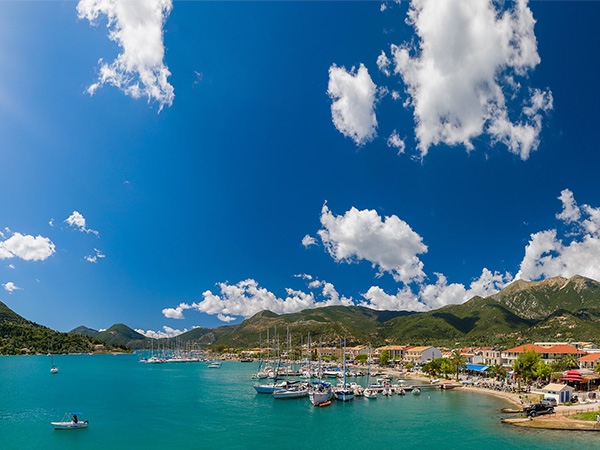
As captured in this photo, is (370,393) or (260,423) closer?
(260,423)

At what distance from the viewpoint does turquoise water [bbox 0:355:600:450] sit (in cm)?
4469

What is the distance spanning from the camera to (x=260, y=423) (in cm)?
5591

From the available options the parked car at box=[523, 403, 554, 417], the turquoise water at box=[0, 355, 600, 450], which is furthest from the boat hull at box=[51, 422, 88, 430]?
the parked car at box=[523, 403, 554, 417]

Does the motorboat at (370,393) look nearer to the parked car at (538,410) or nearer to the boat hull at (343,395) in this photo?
the boat hull at (343,395)

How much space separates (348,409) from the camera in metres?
67.5

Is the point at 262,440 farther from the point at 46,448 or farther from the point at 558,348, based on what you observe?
the point at 558,348

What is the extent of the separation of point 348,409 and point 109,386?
7491cm

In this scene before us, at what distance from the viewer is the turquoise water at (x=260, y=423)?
4469cm

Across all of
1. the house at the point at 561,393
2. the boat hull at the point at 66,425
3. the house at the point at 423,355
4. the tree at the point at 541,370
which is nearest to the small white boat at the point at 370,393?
the tree at the point at 541,370

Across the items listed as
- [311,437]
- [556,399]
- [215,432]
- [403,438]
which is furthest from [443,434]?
[215,432]

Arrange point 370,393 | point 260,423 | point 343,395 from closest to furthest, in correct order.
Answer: point 260,423
point 343,395
point 370,393

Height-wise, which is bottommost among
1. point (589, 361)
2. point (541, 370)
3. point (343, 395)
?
point (343, 395)

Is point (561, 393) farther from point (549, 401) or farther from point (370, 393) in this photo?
point (370, 393)

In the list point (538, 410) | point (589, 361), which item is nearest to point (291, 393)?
point (538, 410)
